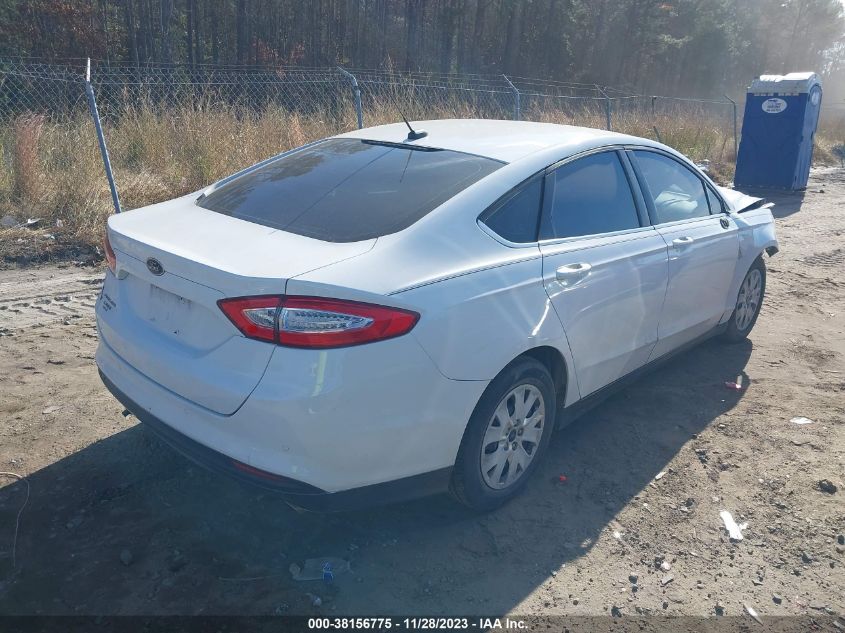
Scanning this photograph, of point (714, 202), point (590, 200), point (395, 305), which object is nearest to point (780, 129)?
point (714, 202)

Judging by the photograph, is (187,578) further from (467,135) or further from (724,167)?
(724,167)

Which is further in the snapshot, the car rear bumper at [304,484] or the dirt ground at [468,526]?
the dirt ground at [468,526]

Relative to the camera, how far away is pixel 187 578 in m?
2.88

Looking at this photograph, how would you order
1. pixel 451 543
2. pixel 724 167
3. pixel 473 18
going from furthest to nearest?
pixel 473 18, pixel 724 167, pixel 451 543

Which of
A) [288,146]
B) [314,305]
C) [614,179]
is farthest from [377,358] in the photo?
[288,146]

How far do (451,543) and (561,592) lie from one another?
0.52m

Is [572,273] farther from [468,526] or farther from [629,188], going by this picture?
[468,526]

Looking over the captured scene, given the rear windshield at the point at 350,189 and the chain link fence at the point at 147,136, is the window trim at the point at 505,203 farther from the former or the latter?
the chain link fence at the point at 147,136

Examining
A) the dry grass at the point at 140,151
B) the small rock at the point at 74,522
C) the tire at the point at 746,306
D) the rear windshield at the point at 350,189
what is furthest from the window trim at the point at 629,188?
the dry grass at the point at 140,151

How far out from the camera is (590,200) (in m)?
3.85

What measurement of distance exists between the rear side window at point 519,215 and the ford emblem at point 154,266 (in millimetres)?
1368

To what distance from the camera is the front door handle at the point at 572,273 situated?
3.41 m

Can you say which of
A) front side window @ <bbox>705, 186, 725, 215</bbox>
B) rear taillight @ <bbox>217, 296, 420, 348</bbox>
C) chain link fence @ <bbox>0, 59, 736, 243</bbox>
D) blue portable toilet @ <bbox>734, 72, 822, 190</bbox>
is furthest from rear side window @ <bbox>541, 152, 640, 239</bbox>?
blue portable toilet @ <bbox>734, 72, 822, 190</bbox>

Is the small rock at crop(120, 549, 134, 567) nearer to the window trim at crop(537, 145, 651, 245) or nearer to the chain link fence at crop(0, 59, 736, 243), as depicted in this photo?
the window trim at crop(537, 145, 651, 245)
